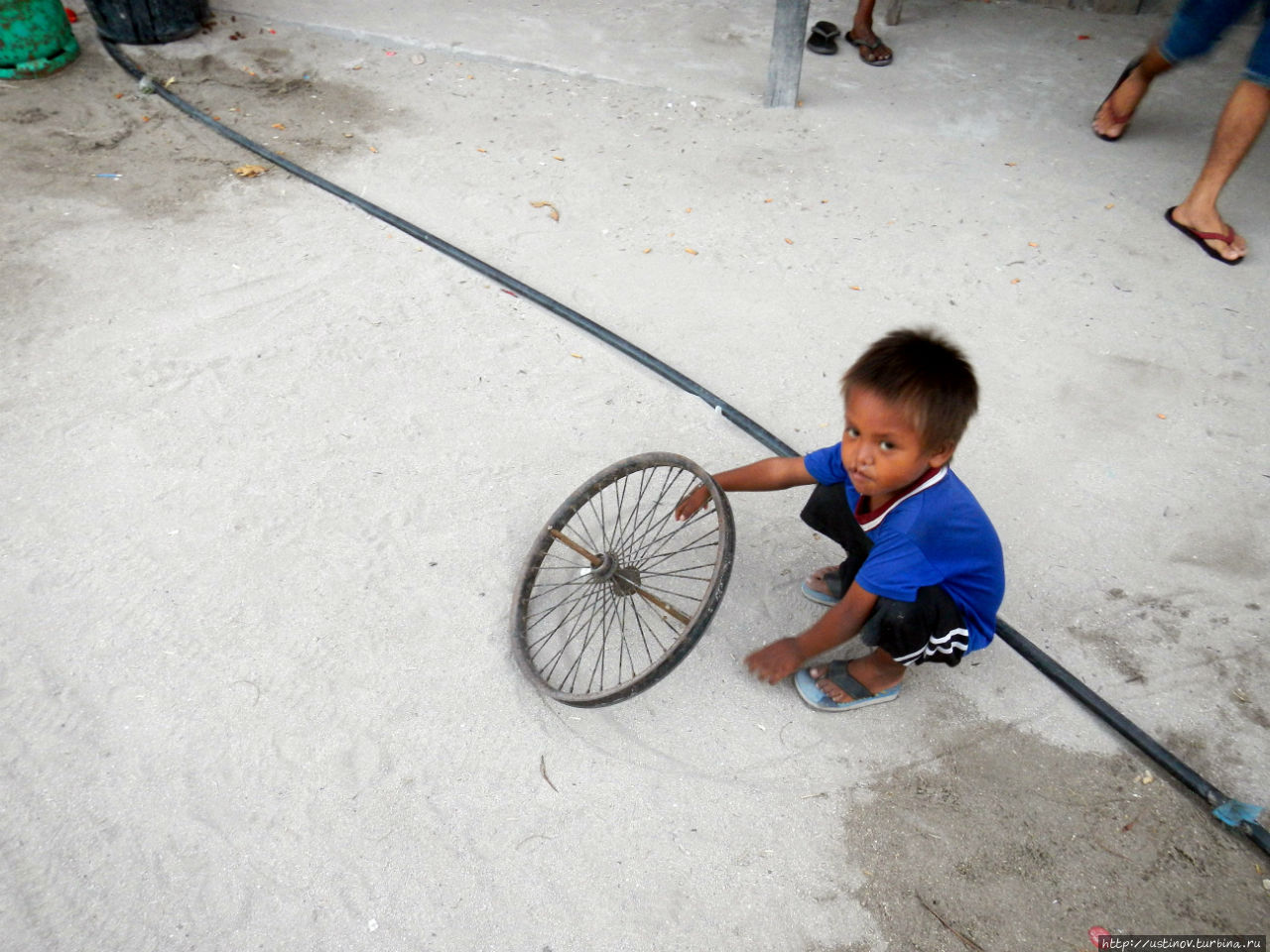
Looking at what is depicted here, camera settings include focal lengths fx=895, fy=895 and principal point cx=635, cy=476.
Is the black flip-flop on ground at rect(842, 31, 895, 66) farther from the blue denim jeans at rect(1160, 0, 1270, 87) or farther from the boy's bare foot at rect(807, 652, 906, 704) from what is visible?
the boy's bare foot at rect(807, 652, 906, 704)

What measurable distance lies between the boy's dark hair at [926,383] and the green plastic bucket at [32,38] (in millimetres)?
4714

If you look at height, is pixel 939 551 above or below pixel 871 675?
above

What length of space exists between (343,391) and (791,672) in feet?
5.80

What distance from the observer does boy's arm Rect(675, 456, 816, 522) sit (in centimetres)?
222

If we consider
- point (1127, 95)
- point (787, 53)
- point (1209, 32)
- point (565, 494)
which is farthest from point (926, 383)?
point (1127, 95)

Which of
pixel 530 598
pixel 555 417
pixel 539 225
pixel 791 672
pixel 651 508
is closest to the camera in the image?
pixel 791 672

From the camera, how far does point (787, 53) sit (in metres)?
4.24

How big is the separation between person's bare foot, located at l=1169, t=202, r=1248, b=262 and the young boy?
2346mm

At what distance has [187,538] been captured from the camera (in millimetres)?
2510

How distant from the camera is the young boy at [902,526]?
181 cm

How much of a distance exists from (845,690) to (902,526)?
51 centimetres

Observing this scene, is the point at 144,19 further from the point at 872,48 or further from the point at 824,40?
the point at 872,48

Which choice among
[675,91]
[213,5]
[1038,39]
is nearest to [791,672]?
[675,91]

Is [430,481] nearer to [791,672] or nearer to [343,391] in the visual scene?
[343,391]
